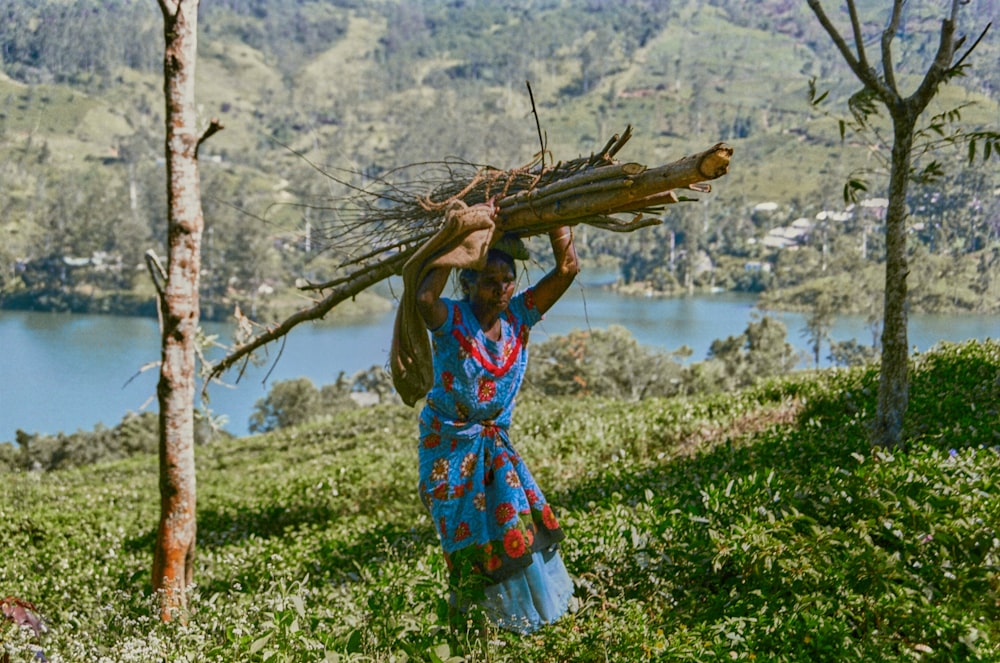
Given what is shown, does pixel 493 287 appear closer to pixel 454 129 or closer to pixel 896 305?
pixel 896 305

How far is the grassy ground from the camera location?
306cm

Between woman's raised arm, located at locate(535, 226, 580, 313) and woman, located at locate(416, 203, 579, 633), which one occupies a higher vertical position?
woman's raised arm, located at locate(535, 226, 580, 313)

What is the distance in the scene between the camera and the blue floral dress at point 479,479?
3.51 m

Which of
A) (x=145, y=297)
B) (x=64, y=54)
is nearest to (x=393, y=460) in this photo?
(x=145, y=297)

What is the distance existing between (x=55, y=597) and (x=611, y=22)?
5643 inches

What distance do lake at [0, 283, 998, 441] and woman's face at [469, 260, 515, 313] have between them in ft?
107

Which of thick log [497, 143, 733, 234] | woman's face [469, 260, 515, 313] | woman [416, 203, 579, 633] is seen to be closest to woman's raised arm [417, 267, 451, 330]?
woman [416, 203, 579, 633]

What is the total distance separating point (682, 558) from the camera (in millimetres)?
3992

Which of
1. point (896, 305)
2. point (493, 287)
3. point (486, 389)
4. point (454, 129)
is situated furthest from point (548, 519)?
point (454, 129)

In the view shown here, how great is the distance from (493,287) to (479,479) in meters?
0.74

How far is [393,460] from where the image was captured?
29.5 ft

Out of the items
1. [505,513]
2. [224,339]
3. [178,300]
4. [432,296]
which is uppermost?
[432,296]

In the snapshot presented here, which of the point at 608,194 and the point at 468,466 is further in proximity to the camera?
the point at 468,466

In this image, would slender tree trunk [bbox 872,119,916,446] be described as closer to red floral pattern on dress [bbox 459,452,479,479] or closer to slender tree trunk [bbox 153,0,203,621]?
red floral pattern on dress [bbox 459,452,479,479]
